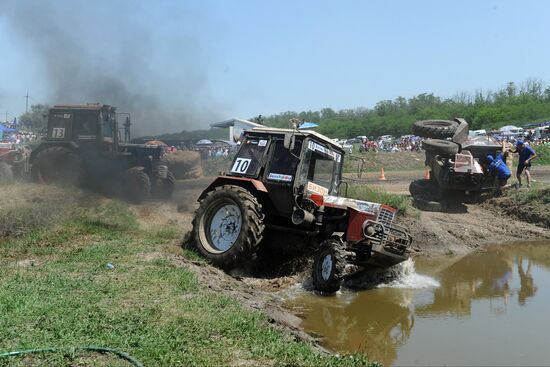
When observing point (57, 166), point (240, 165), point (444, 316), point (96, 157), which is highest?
point (240, 165)

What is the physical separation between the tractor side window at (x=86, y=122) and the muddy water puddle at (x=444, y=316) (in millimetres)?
9673

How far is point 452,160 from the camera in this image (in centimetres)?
1512

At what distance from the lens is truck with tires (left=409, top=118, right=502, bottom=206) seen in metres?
15.0

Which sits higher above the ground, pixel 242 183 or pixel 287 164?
pixel 287 164

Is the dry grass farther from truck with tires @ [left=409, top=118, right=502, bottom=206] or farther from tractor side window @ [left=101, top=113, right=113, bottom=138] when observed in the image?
truck with tires @ [left=409, top=118, right=502, bottom=206]

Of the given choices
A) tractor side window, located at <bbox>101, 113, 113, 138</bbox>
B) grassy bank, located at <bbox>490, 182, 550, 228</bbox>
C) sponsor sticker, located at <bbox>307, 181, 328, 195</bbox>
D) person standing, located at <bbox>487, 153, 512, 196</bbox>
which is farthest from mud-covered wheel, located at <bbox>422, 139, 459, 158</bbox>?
tractor side window, located at <bbox>101, 113, 113, 138</bbox>

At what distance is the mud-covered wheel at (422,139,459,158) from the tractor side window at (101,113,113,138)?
29.1 ft

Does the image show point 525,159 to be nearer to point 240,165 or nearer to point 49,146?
point 240,165

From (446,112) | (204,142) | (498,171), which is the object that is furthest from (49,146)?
(446,112)

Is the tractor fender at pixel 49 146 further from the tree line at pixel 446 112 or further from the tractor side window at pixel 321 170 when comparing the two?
the tree line at pixel 446 112

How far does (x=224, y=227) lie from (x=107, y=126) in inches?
324

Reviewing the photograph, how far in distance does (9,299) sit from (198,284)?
2141 millimetres

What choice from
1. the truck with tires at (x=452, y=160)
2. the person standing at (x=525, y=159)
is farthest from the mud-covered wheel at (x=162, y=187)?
the person standing at (x=525, y=159)

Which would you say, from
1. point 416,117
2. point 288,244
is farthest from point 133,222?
point 416,117
